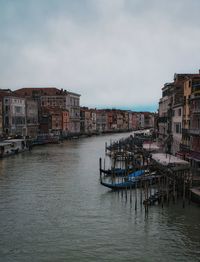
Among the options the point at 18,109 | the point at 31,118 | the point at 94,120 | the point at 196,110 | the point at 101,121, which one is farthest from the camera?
the point at 101,121

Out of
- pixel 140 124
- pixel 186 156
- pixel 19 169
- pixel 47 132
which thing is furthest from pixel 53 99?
pixel 140 124

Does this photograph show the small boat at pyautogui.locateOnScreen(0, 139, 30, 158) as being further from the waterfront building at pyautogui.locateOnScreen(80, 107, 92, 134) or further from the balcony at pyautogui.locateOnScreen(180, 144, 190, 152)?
the waterfront building at pyautogui.locateOnScreen(80, 107, 92, 134)

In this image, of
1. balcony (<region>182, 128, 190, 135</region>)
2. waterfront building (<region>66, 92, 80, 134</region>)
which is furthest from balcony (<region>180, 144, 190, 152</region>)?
waterfront building (<region>66, 92, 80, 134</region>)

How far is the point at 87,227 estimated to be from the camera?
662 inches

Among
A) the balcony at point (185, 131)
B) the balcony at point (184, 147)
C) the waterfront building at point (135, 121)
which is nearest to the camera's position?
the balcony at point (184, 147)

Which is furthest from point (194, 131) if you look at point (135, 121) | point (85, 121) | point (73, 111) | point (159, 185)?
point (135, 121)

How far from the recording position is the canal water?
14.1 m

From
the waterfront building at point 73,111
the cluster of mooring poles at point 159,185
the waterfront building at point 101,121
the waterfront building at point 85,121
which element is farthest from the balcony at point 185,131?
the waterfront building at point 101,121

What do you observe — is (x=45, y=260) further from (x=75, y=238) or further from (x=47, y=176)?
(x=47, y=176)

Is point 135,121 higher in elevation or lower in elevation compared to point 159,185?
higher

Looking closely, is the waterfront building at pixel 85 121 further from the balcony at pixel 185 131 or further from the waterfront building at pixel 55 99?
the balcony at pixel 185 131

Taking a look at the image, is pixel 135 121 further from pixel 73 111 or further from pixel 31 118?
pixel 31 118

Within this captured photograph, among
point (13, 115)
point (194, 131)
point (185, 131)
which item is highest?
point (13, 115)

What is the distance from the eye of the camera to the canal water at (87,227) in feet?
46.3
